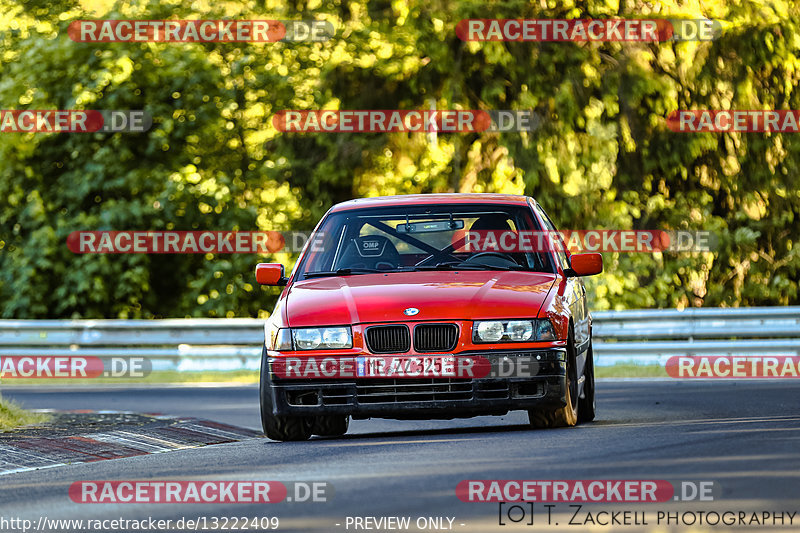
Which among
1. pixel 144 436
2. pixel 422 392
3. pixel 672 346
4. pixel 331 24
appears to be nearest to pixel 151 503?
pixel 422 392

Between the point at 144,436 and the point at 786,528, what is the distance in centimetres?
619

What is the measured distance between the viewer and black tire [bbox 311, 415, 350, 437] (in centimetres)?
1085

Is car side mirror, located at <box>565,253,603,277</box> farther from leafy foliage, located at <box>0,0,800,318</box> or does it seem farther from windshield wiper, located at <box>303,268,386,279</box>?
leafy foliage, located at <box>0,0,800,318</box>

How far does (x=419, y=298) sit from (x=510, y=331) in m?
0.62

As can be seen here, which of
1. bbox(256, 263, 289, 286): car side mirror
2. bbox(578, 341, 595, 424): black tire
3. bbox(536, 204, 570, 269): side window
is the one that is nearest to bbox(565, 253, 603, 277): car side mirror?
bbox(536, 204, 570, 269): side window

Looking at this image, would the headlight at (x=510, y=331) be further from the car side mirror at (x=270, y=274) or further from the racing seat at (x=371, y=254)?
the car side mirror at (x=270, y=274)

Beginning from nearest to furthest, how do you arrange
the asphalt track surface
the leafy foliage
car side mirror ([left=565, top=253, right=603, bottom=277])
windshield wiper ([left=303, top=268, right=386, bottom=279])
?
the asphalt track surface
windshield wiper ([left=303, top=268, right=386, bottom=279])
car side mirror ([left=565, top=253, right=603, bottom=277])
the leafy foliage

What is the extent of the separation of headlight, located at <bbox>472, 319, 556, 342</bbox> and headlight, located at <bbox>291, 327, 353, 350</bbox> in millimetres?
810

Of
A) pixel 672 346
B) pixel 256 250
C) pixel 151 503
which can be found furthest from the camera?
pixel 256 250

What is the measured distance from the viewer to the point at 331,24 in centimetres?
2731

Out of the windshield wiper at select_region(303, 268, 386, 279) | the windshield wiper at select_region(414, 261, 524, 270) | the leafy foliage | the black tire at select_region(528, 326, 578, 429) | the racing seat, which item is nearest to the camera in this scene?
the black tire at select_region(528, 326, 578, 429)

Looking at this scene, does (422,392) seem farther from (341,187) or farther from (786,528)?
(341,187)

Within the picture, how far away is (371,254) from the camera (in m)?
10.9

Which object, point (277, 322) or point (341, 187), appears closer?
point (277, 322)
